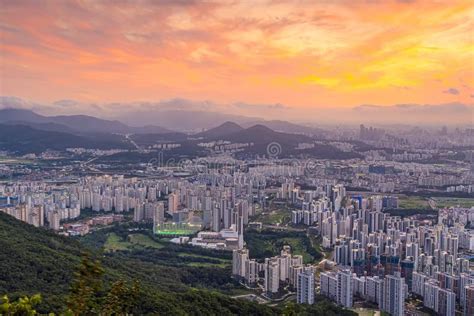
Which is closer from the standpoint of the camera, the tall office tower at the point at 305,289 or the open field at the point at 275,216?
the tall office tower at the point at 305,289

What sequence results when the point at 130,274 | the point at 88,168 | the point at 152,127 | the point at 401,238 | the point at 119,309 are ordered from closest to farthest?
the point at 119,309, the point at 130,274, the point at 401,238, the point at 88,168, the point at 152,127

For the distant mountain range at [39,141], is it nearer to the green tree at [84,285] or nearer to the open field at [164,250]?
the open field at [164,250]

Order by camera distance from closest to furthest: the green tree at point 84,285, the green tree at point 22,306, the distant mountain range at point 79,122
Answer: the green tree at point 22,306
the green tree at point 84,285
the distant mountain range at point 79,122

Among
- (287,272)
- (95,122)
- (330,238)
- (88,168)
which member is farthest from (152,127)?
(287,272)

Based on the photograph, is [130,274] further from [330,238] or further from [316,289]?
[330,238]

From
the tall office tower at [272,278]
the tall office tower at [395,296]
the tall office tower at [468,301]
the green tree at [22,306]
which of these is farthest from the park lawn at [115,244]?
the green tree at [22,306]

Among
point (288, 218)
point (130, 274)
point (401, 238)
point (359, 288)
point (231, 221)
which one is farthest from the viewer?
point (288, 218)

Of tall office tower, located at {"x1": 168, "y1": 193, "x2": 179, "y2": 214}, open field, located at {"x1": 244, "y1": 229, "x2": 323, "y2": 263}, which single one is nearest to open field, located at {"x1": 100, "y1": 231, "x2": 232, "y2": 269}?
open field, located at {"x1": 244, "y1": 229, "x2": 323, "y2": 263}
